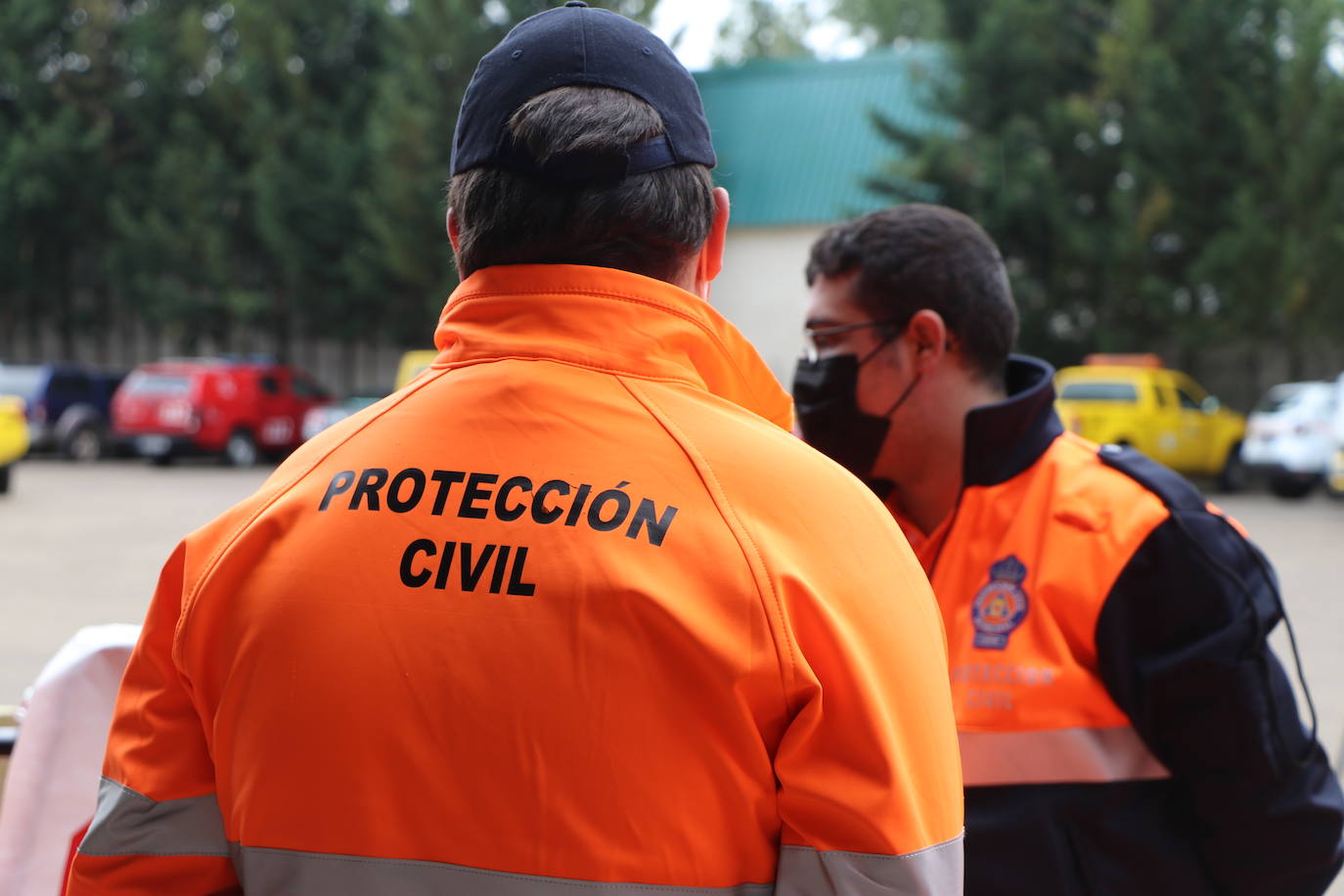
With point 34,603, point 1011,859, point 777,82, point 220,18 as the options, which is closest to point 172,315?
point 220,18

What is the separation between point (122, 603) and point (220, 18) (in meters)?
25.8

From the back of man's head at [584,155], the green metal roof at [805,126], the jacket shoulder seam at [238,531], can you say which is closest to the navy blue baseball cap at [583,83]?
the back of man's head at [584,155]

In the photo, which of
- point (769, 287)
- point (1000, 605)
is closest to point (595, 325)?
point (1000, 605)

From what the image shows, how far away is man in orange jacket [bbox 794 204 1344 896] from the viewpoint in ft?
7.01

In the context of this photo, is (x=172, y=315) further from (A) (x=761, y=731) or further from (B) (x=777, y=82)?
(A) (x=761, y=731)

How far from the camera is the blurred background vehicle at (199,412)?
2216 centimetres

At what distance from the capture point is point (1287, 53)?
23.3 metres

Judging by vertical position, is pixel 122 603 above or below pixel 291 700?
below

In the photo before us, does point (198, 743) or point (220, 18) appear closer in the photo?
point (198, 743)

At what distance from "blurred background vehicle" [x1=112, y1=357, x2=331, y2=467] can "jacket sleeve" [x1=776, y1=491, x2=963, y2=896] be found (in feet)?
73.3

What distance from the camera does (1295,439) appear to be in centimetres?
1783

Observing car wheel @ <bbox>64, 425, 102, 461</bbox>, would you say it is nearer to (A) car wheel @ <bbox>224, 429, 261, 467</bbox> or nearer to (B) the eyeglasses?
(A) car wheel @ <bbox>224, 429, 261, 467</bbox>

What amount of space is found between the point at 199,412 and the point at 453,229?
72.2 feet

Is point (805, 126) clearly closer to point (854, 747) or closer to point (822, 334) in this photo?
point (822, 334)
